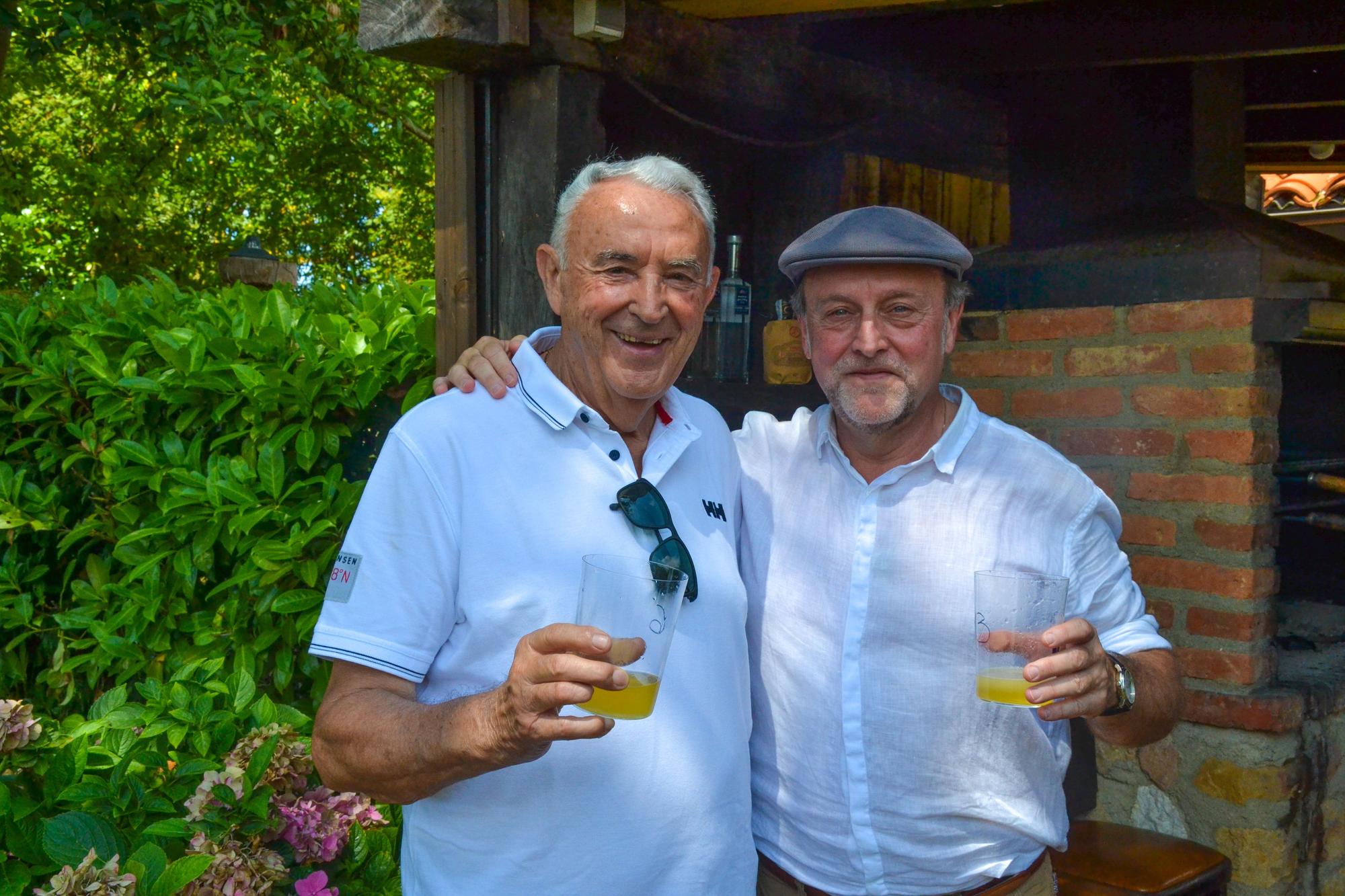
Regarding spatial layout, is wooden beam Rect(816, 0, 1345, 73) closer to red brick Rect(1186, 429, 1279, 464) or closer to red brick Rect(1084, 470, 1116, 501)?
red brick Rect(1186, 429, 1279, 464)

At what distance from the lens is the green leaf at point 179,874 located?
1.95 m

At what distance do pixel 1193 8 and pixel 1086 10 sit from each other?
32 centimetres

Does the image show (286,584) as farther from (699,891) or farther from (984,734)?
(984,734)

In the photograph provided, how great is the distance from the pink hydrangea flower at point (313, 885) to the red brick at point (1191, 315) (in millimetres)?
2683

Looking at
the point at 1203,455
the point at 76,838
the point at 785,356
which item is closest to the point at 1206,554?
the point at 1203,455

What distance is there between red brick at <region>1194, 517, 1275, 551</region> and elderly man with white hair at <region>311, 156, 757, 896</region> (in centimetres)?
193

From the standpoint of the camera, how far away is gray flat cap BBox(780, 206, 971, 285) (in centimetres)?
200

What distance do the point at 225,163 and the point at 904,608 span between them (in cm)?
1333

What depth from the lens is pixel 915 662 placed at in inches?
78.0

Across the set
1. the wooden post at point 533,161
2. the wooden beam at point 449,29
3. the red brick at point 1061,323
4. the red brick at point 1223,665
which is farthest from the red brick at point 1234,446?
the wooden beam at point 449,29

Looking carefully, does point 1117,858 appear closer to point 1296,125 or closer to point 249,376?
point 249,376

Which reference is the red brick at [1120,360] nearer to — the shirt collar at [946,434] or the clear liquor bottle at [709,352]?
the clear liquor bottle at [709,352]

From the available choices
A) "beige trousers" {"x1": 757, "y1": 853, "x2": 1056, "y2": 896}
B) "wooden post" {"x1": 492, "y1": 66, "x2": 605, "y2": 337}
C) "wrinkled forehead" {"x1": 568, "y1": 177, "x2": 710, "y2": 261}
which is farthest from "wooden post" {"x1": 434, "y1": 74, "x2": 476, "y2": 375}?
"beige trousers" {"x1": 757, "y1": 853, "x2": 1056, "y2": 896}

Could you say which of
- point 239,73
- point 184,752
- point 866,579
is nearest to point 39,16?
point 239,73
